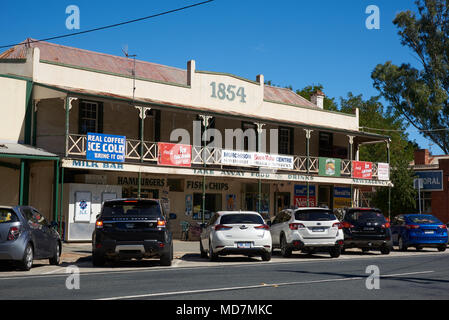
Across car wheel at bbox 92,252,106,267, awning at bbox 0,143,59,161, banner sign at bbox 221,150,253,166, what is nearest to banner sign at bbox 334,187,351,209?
banner sign at bbox 221,150,253,166

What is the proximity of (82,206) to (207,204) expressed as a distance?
839 centimetres

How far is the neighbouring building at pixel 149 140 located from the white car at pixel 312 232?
19.6 feet

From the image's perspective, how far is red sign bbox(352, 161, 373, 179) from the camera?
111 feet

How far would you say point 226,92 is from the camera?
32.1m

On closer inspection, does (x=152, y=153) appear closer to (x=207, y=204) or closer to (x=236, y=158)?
(x=236, y=158)

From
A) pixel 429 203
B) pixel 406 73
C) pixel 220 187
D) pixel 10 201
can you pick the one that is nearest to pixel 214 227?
pixel 10 201

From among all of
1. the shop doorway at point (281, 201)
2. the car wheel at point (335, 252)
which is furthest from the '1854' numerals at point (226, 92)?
the car wheel at point (335, 252)

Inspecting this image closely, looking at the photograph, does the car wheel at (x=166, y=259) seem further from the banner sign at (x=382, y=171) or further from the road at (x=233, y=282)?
the banner sign at (x=382, y=171)

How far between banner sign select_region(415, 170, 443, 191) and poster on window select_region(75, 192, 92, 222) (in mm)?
24516

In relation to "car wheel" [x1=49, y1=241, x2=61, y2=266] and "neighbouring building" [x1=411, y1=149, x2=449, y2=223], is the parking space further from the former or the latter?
"neighbouring building" [x1=411, y1=149, x2=449, y2=223]

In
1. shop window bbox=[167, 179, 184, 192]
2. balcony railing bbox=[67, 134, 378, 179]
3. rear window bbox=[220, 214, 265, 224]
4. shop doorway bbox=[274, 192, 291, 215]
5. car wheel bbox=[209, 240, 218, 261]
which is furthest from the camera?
shop doorway bbox=[274, 192, 291, 215]

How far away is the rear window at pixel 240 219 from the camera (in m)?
17.9

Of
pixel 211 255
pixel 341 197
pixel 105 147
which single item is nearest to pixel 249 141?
pixel 341 197
